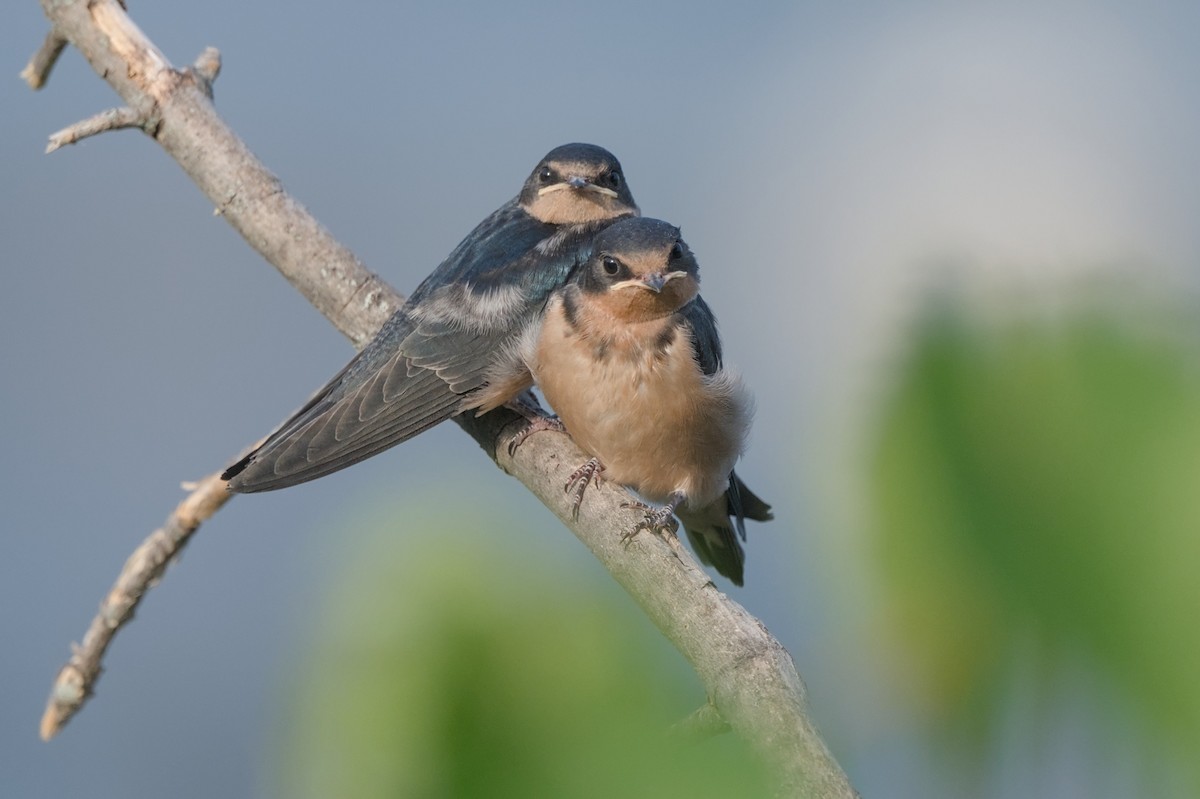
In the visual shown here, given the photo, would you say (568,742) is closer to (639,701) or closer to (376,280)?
(639,701)

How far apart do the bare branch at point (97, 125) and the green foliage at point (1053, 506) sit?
2.48m

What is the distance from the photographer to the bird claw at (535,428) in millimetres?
2602

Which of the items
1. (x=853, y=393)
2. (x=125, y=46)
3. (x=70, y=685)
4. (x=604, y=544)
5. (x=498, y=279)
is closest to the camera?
(x=853, y=393)

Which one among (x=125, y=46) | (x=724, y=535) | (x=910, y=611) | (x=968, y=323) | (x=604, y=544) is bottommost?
(x=724, y=535)

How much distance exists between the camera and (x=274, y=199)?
9.04ft

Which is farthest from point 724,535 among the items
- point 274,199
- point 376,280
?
point 274,199

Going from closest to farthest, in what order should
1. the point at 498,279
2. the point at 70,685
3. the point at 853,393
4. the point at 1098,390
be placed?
the point at 1098,390
the point at 853,393
the point at 70,685
the point at 498,279

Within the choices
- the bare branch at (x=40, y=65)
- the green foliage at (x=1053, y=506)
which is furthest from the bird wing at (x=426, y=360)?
the green foliage at (x=1053, y=506)

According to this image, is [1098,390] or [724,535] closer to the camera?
[1098,390]

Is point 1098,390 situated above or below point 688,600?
above

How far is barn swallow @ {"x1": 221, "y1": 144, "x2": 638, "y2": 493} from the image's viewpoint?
250 cm

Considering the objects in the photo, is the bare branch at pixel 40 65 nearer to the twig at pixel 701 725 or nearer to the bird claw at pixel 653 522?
the bird claw at pixel 653 522

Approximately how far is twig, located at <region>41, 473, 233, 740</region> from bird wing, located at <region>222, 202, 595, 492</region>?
173mm

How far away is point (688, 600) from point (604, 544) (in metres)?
0.46
